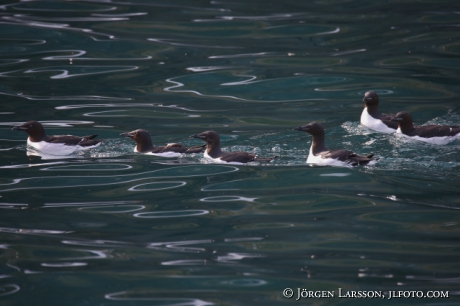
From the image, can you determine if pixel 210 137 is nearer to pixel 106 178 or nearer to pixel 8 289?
pixel 106 178

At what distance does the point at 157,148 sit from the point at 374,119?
182 inches

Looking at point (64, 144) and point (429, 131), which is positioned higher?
point (429, 131)

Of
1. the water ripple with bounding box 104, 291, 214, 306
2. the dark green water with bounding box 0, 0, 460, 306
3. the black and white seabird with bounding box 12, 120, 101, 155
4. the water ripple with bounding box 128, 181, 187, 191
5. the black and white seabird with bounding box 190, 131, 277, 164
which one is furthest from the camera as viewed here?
the black and white seabird with bounding box 12, 120, 101, 155

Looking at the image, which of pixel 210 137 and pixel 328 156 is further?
pixel 210 137

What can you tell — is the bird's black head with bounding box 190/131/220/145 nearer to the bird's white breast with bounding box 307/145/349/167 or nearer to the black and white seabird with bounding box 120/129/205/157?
the black and white seabird with bounding box 120/129/205/157

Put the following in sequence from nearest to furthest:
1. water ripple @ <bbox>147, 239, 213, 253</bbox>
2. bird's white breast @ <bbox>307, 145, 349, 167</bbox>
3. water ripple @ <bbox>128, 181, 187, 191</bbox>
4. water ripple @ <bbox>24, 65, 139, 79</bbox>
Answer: water ripple @ <bbox>147, 239, 213, 253</bbox> < water ripple @ <bbox>128, 181, 187, 191</bbox> < bird's white breast @ <bbox>307, 145, 349, 167</bbox> < water ripple @ <bbox>24, 65, 139, 79</bbox>

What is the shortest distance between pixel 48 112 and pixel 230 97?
14.5 feet

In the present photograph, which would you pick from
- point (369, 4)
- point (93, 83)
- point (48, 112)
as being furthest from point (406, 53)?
point (48, 112)

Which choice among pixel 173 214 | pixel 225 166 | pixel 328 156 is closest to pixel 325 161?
pixel 328 156

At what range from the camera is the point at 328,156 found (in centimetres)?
1104

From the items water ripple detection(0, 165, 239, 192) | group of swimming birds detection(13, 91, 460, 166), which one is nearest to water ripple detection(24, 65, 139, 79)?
group of swimming birds detection(13, 91, 460, 166)

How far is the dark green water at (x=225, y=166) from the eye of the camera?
746cm

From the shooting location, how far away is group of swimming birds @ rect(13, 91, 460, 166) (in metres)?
11.2

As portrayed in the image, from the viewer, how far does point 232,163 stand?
37.4 ft
